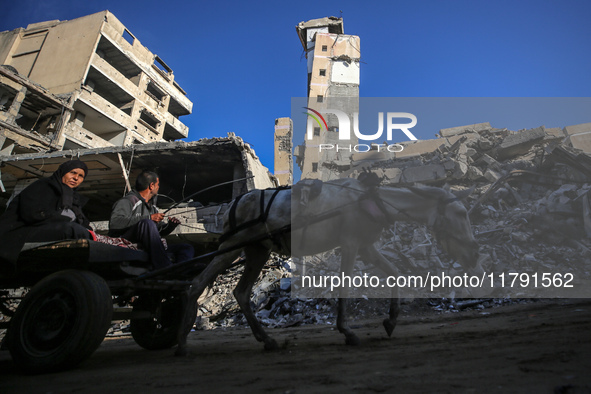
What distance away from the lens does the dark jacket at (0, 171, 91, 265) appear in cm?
278

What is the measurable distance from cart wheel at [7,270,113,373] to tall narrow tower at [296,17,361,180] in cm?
2619

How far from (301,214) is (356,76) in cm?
3307

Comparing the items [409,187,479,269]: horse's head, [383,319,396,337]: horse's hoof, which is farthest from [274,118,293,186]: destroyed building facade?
[383,319,396,337]: horse's hoof

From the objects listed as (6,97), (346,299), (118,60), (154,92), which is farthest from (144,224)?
(154,92)

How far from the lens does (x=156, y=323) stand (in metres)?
3.96

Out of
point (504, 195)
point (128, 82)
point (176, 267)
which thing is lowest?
point (176, 267)

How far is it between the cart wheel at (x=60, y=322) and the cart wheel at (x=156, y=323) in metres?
1.12

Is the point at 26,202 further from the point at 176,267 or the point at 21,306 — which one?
the point at 176,267

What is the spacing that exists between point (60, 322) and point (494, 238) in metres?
9.99

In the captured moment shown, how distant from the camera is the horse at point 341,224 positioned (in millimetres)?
3605

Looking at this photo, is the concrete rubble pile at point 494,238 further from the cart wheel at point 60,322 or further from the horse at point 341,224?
the cart wheel at point 60,322

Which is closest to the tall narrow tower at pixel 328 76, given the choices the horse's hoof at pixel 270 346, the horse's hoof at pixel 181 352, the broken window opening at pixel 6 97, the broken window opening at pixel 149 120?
the broken window opening at pixel 149 120

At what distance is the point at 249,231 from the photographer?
3.93m

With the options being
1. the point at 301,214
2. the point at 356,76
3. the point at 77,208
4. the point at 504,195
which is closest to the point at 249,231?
the point at 301,214
